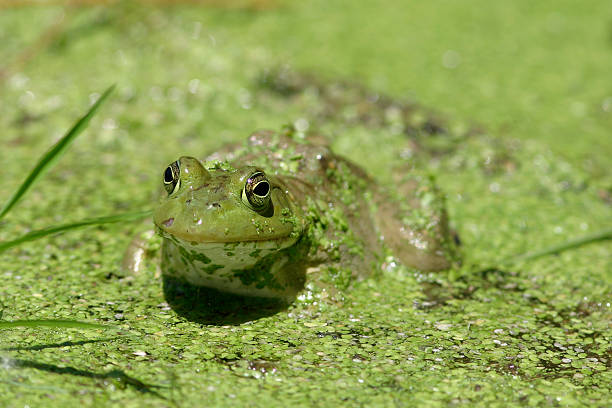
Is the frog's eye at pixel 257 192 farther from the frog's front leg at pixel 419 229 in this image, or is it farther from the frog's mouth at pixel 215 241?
the frog's front leg at pixel 419 229

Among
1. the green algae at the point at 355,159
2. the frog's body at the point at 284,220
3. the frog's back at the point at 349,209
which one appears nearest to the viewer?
the green algae at the point at 355,159

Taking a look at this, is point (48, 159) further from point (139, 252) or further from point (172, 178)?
point (139, 252)

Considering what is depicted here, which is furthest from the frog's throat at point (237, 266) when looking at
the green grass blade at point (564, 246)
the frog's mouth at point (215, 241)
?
the green grass blade at point (564, 246)

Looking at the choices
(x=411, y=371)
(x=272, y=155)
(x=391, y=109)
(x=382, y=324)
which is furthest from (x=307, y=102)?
(x=411, y=371)

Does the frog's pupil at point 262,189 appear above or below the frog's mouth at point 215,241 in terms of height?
above

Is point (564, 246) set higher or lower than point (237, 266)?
higher

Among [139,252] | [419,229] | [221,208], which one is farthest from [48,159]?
[419,229]

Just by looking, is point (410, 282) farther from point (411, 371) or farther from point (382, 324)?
point (411, 371)

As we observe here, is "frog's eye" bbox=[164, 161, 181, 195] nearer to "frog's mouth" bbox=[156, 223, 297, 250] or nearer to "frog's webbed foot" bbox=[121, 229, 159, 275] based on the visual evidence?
"frog's mouth" bbox=[156, 223, 297, 250]
